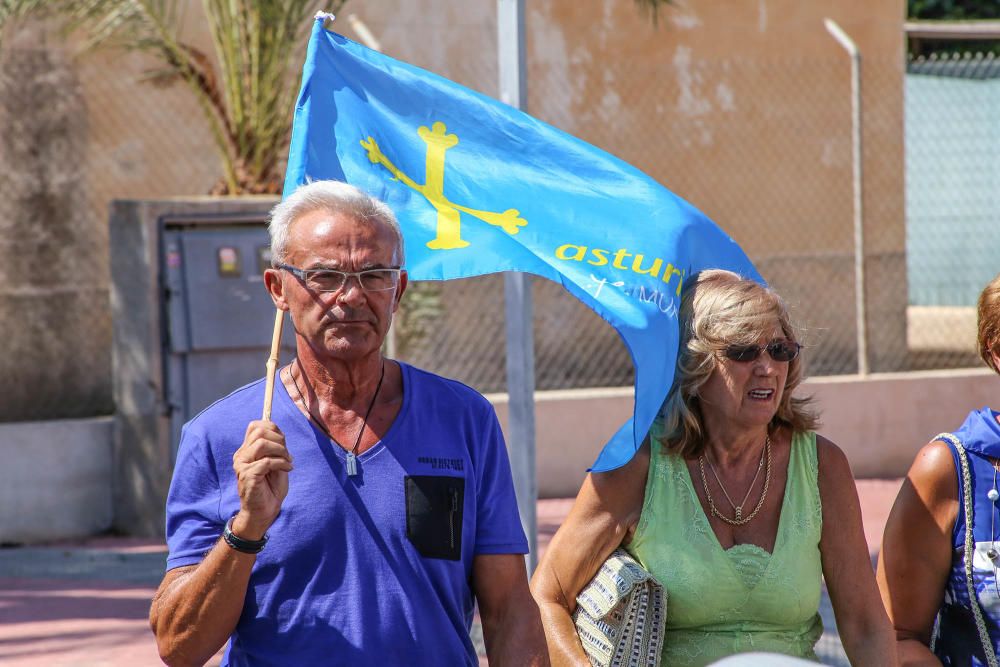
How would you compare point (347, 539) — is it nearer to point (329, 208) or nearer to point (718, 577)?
point (329, 208)

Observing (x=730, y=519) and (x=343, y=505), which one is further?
(x=730, y=519)

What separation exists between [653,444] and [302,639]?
3.72ft

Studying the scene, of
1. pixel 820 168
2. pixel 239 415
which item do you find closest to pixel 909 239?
pixel 820 168

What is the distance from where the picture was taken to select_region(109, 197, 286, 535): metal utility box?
344 inches

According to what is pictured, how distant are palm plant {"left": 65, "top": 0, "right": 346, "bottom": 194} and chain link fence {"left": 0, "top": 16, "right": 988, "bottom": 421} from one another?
0.49m

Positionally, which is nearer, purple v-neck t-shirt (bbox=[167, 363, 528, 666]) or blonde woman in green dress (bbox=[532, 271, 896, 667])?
purple v-neck t-shirt (bbox=[167, 363, 528, 666])

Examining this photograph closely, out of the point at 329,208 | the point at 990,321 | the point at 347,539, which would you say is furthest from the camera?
the point at 990,321

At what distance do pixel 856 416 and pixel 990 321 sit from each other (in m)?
7.18

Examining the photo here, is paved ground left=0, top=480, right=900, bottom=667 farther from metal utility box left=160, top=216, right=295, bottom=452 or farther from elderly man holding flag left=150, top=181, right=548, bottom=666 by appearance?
elderly man holding flag left=150, top=181, right=548, bottom=666

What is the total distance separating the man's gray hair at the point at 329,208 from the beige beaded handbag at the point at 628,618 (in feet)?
3.13

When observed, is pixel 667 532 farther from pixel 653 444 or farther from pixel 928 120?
pixel 928 120

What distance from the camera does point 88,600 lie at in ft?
23.7

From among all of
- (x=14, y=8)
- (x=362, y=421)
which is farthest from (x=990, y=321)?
(x=14, y=8)

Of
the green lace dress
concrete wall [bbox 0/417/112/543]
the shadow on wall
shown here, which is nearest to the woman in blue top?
the green lace dress
